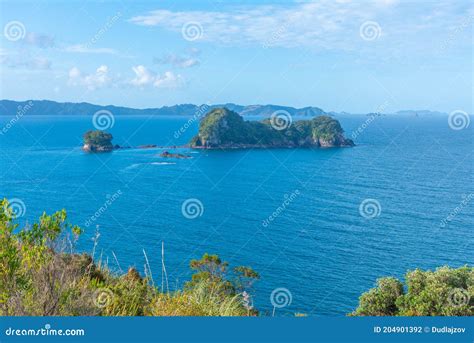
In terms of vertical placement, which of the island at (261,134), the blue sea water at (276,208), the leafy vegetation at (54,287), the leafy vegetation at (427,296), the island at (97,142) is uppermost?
the island at (261,134)

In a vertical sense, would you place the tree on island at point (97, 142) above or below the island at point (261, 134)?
below

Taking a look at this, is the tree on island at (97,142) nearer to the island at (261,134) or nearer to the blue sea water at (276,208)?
the blue sea water at (276,208)

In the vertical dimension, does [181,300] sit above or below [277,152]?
below

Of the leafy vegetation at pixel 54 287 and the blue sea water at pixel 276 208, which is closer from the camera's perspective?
the leafy vegetation at pixel 54 287

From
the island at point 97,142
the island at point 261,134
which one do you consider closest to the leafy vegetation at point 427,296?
the island at point 97,142

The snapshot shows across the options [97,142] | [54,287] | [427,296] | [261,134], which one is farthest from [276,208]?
[261,134]

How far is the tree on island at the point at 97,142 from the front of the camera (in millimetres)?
94000

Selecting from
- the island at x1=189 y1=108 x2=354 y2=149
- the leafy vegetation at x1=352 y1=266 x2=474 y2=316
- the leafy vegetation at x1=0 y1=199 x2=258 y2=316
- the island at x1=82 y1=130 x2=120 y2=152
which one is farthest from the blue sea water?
the leafy vegetation at x1=0 y1=199 x2=258 y2=316

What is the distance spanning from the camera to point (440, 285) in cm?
1738

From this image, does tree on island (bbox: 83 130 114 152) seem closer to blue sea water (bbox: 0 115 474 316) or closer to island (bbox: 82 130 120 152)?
island (bbox: 82 130 120 152)

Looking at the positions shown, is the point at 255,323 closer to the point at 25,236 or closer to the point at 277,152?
the point at 25,236

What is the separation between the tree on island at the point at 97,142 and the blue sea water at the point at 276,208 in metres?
2.74

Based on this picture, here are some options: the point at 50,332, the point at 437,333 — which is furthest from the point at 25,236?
the point at 437,333

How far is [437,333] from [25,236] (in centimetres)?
472
